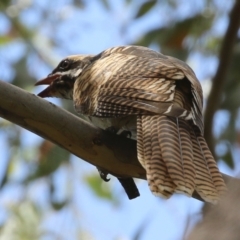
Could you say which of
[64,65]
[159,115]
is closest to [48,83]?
[64,65]

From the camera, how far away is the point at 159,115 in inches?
83.3

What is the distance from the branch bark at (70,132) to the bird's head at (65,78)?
1.03 m

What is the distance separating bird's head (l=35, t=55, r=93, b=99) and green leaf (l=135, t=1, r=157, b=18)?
131cm

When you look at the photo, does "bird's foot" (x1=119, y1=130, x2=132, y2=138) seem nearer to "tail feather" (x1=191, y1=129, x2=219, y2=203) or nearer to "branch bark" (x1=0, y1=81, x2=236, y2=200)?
"branch bark" (x1=0, y1=81, x2=236, y2=200)

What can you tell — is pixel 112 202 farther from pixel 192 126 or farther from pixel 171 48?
pixel 192 126

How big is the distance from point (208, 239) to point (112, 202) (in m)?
5.07

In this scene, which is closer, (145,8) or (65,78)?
(65,78)

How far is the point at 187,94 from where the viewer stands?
2.27m

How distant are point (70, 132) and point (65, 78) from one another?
1235mm

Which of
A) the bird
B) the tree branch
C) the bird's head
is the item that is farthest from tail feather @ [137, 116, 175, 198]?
the tree branch

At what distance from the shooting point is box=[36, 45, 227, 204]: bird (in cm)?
190

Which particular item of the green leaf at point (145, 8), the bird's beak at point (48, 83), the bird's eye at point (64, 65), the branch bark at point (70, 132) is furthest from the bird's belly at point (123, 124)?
the green leaf at point (145, 8)

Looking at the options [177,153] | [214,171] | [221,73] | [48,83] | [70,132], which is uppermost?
[70,132]

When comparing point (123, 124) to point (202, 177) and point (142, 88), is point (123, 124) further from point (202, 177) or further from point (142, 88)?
point (202, 177)
